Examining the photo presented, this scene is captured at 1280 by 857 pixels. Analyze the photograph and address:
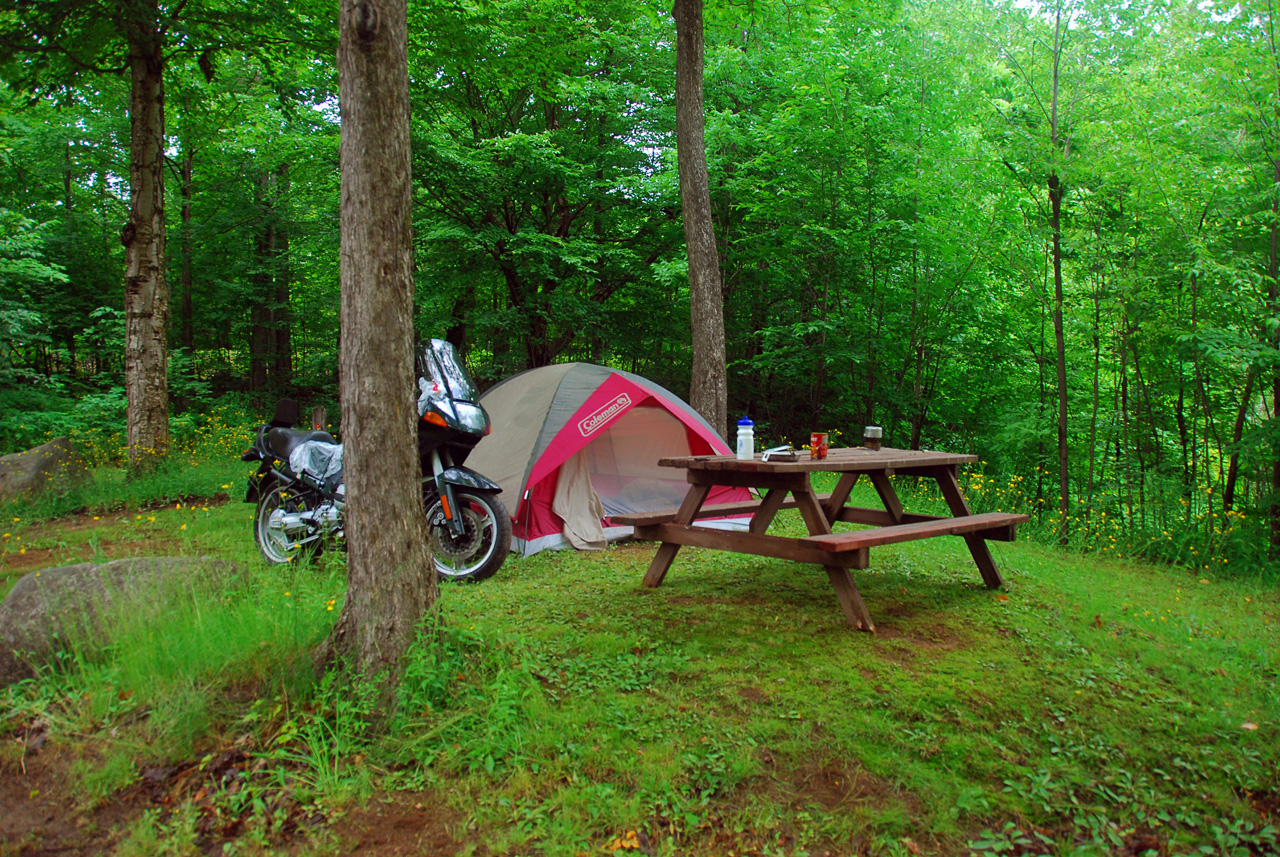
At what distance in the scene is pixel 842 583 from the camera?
3781 millimetres

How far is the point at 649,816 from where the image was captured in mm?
2193

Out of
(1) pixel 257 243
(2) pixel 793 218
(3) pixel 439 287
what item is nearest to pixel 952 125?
(2) pixel 793 218

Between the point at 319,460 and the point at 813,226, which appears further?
the point at 813,226

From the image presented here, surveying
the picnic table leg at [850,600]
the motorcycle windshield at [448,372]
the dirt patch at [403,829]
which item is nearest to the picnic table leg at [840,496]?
the picnic table leg at [850,600]

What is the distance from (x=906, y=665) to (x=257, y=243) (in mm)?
15393

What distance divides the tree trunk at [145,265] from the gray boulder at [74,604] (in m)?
5.07

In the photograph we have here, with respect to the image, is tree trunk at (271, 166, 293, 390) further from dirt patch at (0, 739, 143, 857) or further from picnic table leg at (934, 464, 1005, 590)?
dirt patch at (0, 739, 143, 857)

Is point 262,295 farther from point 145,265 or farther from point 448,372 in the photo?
point 448,372

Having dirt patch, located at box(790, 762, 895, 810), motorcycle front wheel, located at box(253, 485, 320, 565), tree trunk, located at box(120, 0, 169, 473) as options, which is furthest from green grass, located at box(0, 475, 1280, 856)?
tree trunk, located at box(120, 0, 169, 473)

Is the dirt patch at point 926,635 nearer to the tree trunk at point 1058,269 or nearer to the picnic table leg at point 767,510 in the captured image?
the picnic table leg at point 767,510

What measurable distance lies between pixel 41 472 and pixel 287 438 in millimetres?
3399

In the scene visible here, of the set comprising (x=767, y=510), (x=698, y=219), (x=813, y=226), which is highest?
(x=813, y=226)

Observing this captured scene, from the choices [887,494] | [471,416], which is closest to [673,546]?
[887,494]

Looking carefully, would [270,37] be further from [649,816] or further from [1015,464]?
[1015,464]
